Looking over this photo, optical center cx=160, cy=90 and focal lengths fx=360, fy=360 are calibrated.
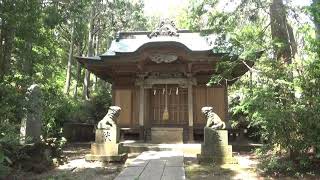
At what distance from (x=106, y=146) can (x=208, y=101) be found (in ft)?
21.2

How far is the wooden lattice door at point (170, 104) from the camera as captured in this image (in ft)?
51.8

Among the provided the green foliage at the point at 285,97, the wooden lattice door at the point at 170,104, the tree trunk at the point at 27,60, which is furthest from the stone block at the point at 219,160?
the tree trunk at the point at 27,60

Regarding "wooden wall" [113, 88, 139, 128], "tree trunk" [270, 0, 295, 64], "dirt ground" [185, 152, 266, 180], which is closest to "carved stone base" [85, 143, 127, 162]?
"dirt ground" [185, 152, 266, 180]

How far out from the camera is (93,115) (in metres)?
19.5

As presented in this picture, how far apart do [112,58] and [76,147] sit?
3941 mm

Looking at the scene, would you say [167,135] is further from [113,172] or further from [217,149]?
[113,172]

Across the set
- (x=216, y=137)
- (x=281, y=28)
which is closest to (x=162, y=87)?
(x=281, y=28)

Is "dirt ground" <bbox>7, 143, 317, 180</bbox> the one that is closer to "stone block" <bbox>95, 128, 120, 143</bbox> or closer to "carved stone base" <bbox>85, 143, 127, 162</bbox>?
"carved stone base" <bbox>85, 143, 127, 162</bbox>

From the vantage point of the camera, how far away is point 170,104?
1595 cm

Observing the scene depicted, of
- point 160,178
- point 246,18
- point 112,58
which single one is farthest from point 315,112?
point 112,58

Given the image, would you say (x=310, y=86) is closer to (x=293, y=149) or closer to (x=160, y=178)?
(x=293, y=149)

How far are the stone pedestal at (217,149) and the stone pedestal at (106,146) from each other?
2.38 meters

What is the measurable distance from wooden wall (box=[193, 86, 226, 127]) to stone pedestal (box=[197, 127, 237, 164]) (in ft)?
17.6

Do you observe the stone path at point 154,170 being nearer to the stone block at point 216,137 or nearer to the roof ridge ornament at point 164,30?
the stone block at point 216,137
